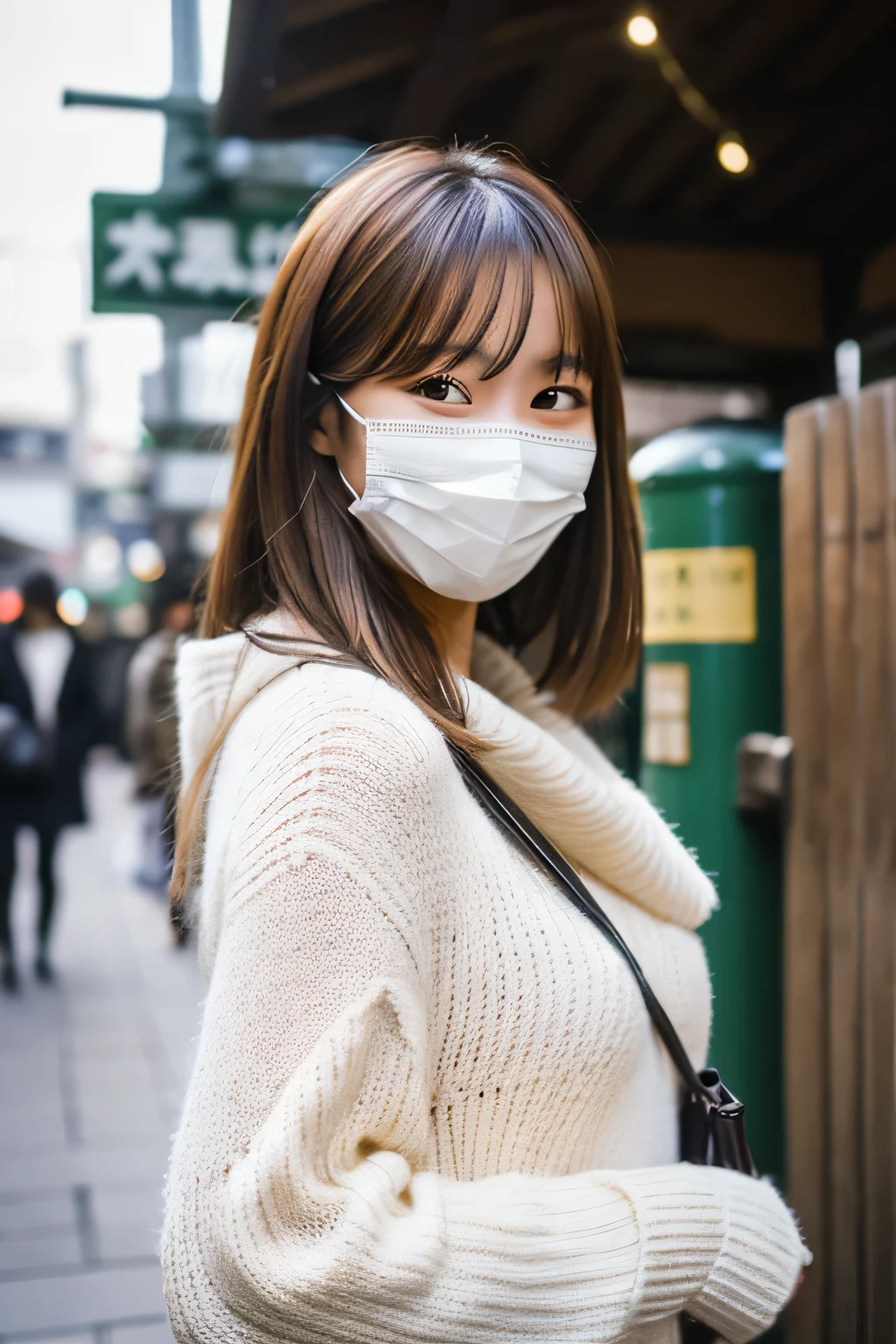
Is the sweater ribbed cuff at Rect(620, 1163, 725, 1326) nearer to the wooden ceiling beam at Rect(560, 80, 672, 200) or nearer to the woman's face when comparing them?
the woman's face

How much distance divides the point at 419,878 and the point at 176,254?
2406 millimetres

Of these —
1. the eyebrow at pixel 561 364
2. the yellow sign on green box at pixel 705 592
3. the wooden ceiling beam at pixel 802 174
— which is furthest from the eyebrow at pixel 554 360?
the wooden ceiling beam at pixel 802 174

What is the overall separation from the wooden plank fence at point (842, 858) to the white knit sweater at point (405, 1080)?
975 mm

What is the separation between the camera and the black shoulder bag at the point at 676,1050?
912 mm

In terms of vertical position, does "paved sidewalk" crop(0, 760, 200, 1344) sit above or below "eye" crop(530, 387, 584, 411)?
below

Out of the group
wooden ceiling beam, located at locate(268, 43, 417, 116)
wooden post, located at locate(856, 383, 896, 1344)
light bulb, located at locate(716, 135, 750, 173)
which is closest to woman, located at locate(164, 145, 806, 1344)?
wooden post, located at locate(856, 383, 896, 1344)

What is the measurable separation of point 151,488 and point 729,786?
4448mm

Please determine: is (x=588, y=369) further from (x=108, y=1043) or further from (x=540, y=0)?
(x=108, y=1043)

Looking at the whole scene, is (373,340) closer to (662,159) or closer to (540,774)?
(540,774)

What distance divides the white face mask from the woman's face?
0.03ft

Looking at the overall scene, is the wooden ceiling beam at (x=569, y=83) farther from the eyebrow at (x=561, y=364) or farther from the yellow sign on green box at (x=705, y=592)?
the eyebrow at (x=561, y=364)

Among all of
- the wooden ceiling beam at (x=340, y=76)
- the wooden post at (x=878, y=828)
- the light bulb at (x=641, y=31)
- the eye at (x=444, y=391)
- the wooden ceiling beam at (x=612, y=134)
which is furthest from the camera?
the wooden ceiling beam at (x=612, y=134)

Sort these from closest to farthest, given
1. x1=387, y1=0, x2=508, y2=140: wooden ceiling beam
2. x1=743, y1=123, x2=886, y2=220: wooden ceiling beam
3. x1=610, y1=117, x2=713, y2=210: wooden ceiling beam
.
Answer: x1=387, y1=0, x2=508, y2=140: wooden ceiling beam, x1=610, y1=117, x2=713, y2=210: wooden ceiling beam, x1=743, y1=123, x2=886, y2=220: wooden ceiling beam

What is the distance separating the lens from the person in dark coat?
4.62m
